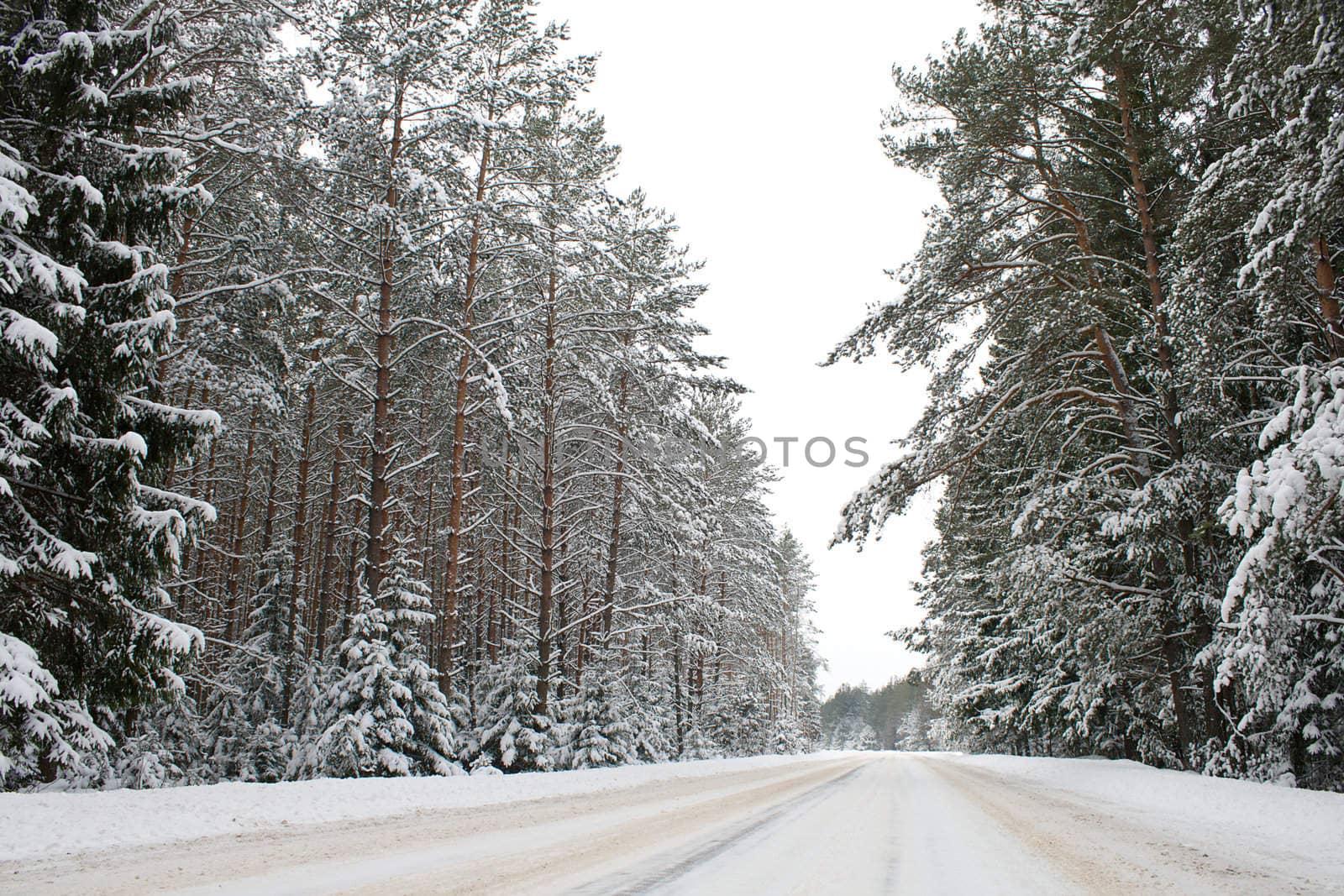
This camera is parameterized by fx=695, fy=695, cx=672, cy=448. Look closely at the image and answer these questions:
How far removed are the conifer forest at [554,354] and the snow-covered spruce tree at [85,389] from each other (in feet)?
0.15

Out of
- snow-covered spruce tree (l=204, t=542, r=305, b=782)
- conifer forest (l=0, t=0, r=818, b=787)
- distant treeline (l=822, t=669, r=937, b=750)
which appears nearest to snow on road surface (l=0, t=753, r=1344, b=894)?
conifer forest (l=0, t=0, r=818, b=787)

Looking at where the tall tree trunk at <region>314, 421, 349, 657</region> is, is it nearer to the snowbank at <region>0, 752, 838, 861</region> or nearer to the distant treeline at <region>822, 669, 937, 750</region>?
the snowbank at <region>0, 752, 838, 861</region>

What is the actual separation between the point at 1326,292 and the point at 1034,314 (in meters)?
4.93

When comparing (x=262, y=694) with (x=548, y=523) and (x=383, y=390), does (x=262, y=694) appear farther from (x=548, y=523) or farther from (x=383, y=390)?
(x=383, y=390)

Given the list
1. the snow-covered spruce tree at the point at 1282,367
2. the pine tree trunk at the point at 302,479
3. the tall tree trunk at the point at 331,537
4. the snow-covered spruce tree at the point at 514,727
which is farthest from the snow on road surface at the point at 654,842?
the tall tree trunk at the point at 331,537

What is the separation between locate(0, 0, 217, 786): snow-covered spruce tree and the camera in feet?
22.4

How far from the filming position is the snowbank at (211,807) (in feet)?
16.8

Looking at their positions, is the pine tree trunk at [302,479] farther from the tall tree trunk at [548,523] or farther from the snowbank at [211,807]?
the snowbank at [211,807]

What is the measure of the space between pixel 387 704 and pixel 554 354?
26.5 feet

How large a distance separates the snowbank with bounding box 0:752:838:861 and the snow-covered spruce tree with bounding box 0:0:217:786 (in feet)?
4.07

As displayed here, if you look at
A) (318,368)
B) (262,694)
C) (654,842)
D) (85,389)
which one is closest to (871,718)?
(262,694)

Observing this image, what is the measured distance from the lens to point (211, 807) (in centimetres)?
655

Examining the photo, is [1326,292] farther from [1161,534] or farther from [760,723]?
[760,723]

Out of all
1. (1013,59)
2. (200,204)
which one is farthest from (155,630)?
(1013,59)
